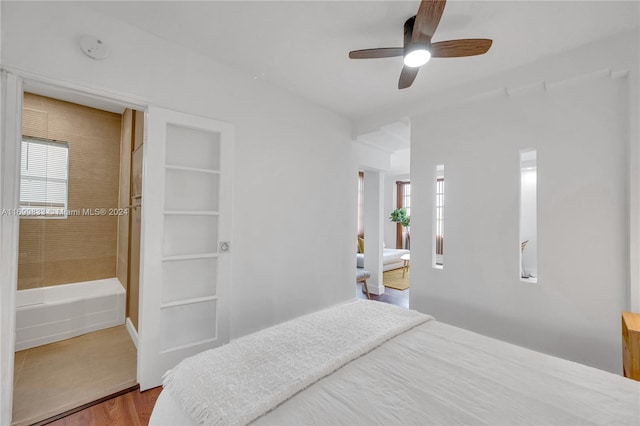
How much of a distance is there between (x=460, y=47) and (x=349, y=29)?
0.78 m

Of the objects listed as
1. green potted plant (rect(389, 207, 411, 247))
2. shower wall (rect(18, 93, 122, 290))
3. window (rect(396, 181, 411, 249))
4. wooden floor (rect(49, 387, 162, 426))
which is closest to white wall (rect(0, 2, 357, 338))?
wooden floor (rect(49, 387, 162, 426))

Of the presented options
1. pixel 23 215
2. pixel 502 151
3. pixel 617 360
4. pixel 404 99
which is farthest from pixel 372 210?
pixel 23 215

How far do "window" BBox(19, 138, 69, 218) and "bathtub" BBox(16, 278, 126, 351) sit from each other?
85 cm

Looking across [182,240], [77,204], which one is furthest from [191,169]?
[77,204]

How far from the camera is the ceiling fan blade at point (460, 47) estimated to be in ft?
5.53

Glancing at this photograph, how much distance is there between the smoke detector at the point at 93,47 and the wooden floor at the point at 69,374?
2.34 meters

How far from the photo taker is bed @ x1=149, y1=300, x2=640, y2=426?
96 cm

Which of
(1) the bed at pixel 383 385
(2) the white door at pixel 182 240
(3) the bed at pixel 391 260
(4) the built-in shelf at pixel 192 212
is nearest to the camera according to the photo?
(1) the bed at pixel 383 385

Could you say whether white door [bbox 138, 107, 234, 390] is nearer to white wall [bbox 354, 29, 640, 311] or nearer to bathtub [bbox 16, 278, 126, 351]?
bathtub [bbox 16, 278, 126, 351]

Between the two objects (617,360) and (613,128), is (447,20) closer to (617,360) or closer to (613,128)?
(613,128)

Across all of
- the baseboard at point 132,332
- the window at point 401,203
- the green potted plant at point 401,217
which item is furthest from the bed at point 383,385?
the window at point 401,203

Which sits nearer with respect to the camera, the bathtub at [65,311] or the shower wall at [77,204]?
the bathtub at [65,311]

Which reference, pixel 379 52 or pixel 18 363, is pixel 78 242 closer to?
pixel 18 363

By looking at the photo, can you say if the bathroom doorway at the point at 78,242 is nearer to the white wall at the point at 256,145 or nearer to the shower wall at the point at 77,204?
the shower wall at the point at 77,204
